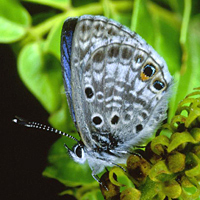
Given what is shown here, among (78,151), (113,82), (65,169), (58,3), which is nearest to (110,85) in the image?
(113,82)

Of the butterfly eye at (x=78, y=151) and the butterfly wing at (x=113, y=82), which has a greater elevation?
the butterfly wing at (x=113, y=82)

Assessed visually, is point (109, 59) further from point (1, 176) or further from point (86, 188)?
point (1, 176)

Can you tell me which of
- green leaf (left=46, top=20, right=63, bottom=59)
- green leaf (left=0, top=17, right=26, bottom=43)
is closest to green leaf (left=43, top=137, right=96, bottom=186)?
green leaf (left=46, top=20, right=63, bottom=59)

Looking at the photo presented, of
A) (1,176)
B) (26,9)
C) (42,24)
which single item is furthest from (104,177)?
(26,9)

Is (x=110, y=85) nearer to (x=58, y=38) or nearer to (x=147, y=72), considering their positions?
(x=147, y=72)

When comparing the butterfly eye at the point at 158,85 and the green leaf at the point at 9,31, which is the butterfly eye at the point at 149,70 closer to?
the butterfly eye at the point at 158,85

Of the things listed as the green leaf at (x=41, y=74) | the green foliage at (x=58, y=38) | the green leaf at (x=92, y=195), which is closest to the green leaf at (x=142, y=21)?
the green foliage at (x=58, y=38)

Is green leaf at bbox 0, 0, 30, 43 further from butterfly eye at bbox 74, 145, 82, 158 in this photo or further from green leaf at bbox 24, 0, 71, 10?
butterfly eye at bbox 74, 145, 82, 158

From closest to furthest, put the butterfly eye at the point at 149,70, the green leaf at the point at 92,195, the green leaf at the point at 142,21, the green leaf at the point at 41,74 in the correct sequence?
the butterfly eye at the point at 149,70
the green leaf at the point at 92,195
the green leaf at the point at 142,21
the green leaf at the point at 41,74
